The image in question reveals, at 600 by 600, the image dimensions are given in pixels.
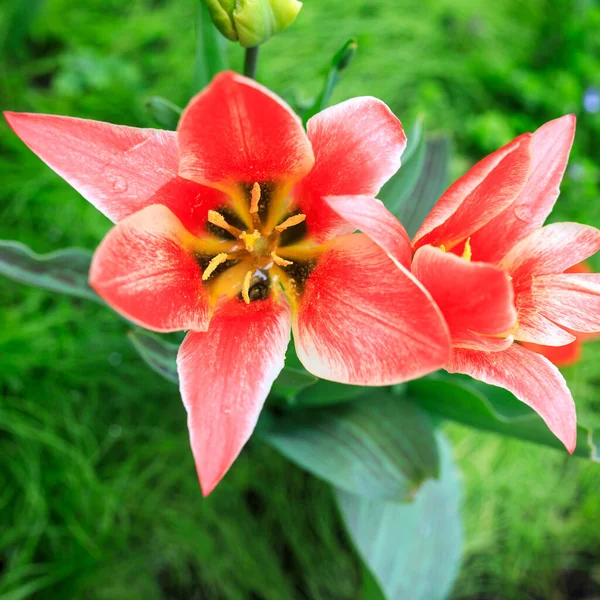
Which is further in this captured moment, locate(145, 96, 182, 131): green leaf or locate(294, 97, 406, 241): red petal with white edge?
locate(145, 96, 182, 131): green leaf

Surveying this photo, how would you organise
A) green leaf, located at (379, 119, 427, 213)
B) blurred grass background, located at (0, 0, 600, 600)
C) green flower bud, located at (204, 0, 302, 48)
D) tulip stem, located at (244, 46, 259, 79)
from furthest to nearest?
blurred grass background, located at (0, 0, 600, 600), green leaf, located at (379, 119, 427, 213), tulip stem, located at (244, 46, 259, 79), green flower bud, located at (204, 0, 302, 48)

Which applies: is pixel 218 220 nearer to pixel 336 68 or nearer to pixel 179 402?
pixel 336 68

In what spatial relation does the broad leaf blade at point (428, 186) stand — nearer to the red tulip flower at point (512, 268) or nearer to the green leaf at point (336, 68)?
the green leaf at point (336, 68)

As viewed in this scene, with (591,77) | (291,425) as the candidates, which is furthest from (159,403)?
(591,77)

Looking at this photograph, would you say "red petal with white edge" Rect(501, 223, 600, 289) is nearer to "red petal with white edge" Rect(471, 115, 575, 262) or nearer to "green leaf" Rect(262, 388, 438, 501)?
"red petal with white edge" Rect(471, 115, 575, 262)

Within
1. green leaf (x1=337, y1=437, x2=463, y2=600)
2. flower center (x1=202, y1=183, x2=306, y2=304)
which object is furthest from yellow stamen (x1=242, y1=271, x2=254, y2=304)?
green leaf (x1=337, y1=437, x2=463, y2=600)

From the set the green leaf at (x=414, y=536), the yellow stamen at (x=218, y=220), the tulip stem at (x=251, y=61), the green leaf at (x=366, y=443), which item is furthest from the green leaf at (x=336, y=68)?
the green leaf at (x=414, y=536)
